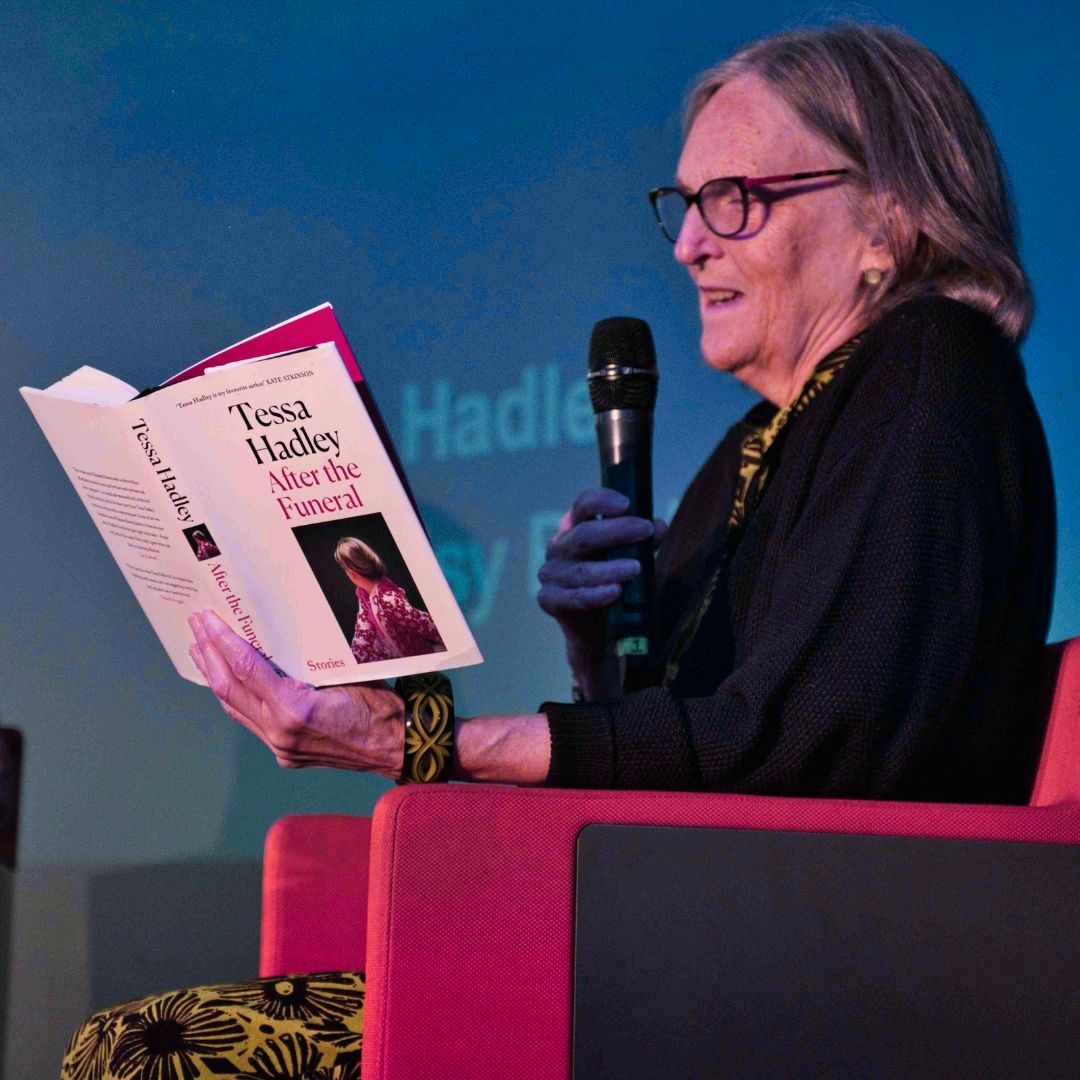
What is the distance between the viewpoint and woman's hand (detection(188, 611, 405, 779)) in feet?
3.51

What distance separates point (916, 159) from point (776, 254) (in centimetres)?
17

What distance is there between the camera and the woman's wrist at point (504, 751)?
108cm

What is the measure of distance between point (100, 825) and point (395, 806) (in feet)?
6.03

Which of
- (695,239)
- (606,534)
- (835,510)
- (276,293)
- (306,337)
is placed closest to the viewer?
(306,337)

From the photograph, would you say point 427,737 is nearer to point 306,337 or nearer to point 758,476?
point 306,337

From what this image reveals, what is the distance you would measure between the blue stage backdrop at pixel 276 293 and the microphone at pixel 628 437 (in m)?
0.97

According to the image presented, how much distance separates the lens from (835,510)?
1.14m

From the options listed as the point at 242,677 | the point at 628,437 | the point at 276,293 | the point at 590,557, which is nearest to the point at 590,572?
the point at 590,557

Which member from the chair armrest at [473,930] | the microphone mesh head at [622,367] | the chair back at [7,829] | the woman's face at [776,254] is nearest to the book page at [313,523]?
the chair armrest at [473,930]

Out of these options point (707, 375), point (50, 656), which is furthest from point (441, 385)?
point (50, 656)

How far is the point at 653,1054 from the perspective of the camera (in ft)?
2.98

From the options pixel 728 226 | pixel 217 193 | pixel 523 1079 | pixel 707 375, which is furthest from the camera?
Answer: pixel 217 193

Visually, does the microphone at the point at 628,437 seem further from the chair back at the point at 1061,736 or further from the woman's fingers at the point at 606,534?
the chair back at the point at 1061,736

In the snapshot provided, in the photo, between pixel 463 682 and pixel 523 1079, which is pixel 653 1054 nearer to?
pixel 523 1079
